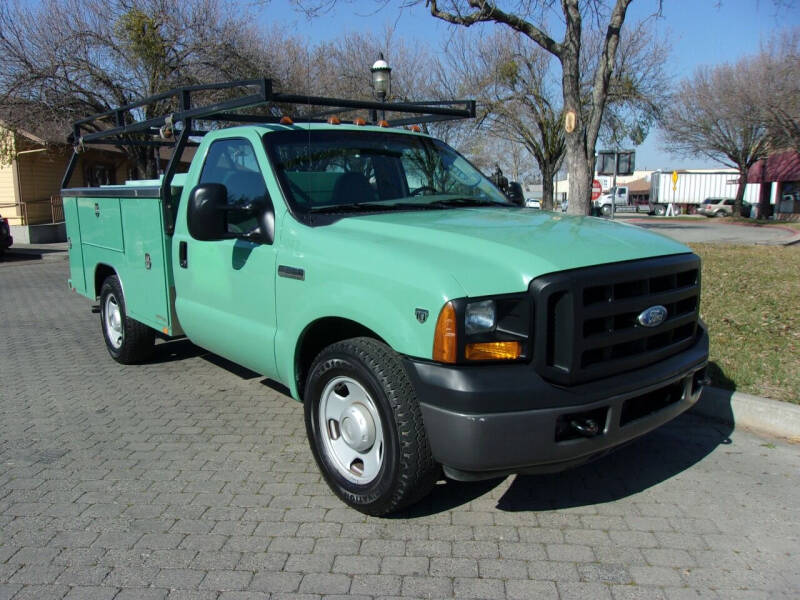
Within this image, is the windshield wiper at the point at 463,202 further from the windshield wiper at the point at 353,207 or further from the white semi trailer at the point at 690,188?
the white semi trailer at the point at 690,188

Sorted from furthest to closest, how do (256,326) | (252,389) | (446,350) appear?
(252,389) < (256,326) < (446,350)

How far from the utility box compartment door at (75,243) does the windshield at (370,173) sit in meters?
3.65

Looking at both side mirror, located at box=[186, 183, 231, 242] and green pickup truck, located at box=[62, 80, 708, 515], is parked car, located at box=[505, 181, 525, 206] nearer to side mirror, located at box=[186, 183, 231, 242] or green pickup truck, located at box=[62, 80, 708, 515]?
green pickup truck, located at box=[62, 80, 708, 515]

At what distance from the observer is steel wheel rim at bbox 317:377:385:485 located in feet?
10.4

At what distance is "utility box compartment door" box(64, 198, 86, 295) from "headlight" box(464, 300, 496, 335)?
5288 millimetres

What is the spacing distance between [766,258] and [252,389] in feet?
36.0

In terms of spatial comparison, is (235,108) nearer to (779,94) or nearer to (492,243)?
(492,243)

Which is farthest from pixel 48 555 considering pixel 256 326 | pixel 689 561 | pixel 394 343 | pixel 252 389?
pixel 689 561

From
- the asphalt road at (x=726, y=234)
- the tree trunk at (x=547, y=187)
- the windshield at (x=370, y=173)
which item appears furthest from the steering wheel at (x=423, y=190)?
the tree trunk at (x=547, y=187)

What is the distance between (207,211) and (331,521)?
1.82 m

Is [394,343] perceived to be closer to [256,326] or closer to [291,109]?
[256,326]

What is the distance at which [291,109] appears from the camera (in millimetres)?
13000

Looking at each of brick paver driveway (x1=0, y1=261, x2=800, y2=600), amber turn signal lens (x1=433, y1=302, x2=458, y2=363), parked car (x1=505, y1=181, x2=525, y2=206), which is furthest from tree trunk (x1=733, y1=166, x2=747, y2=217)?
amber turn signal lens (x1=433, y1=302, x2=458, y2=363)

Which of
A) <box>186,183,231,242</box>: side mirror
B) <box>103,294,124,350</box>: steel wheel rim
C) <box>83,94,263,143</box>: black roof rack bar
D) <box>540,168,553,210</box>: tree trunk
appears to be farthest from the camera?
<box>540,168,553,210</box>: tree trunk
